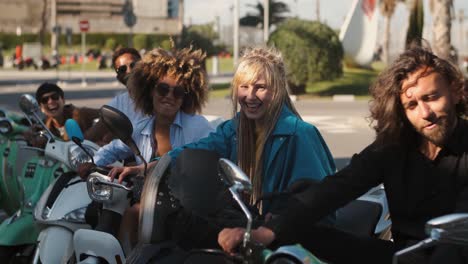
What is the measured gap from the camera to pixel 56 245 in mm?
4941

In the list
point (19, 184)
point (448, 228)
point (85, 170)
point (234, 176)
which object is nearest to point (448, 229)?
point (448, 228)

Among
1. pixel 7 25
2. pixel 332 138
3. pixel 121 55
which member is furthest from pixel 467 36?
pixel 121 55

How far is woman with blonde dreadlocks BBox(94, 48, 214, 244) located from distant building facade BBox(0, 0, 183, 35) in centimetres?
8245

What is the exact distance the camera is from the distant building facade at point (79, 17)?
8838 centimetres

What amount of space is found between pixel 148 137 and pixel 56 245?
29.7 inches

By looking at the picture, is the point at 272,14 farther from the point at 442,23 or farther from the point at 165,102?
the point at 165,102

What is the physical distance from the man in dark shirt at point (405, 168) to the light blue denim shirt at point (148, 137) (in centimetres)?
177

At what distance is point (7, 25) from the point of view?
89.1 meters

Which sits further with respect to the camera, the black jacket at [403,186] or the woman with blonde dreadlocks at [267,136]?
→ the woman with blonde dreadlocks at [267,136]

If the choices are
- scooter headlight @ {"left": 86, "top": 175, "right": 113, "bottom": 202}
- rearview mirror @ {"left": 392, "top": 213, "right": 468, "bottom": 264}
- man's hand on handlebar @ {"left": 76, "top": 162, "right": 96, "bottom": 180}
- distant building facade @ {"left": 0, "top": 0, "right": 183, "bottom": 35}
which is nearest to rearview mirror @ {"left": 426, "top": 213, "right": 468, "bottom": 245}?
rearview mirror @ {"left": 392, "top": 213, "right": 468, "bottom": 264}

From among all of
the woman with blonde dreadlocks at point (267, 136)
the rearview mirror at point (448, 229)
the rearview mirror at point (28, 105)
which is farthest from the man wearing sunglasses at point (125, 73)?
the rearview mirror at point (448, 229)

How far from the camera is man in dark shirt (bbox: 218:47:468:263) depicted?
3.24 meters

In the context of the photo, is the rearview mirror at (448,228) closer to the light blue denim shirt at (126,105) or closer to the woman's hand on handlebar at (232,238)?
the woman's hand on handlebar at (232,238)

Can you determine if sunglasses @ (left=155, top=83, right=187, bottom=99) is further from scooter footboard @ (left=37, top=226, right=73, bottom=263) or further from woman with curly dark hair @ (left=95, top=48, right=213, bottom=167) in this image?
scooter footboard @ (left=37, top=226, right=73, bottom=263)
